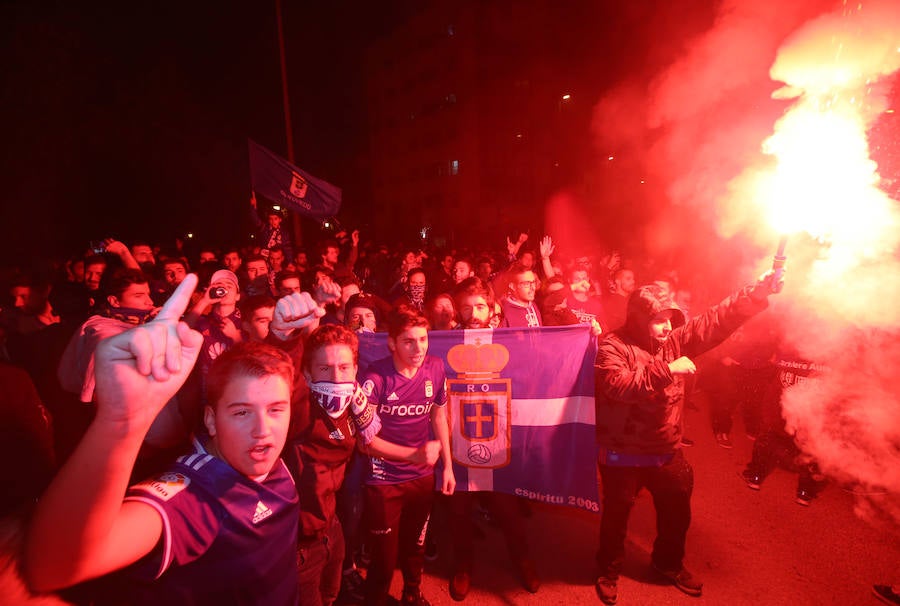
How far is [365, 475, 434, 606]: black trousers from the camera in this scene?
3.28 meters

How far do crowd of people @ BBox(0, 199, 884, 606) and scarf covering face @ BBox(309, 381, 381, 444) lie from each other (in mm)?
15

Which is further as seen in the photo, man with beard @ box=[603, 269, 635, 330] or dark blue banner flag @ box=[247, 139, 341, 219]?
dark blue banner flag @ box=[247, 139, 341, 219]

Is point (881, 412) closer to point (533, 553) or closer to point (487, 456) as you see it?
point (533, 553)

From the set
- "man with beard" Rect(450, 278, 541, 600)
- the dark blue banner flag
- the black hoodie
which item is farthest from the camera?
the dark blue banner flag

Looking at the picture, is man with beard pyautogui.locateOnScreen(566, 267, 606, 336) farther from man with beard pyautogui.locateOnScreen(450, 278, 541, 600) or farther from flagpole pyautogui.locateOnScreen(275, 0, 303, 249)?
flagpole pyautogui.locateOnScreen(275, 0, 303, 249)

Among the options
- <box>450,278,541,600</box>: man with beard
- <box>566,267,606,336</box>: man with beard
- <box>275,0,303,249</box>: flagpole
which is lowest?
<box>450,278,541,600</box>: man with beard

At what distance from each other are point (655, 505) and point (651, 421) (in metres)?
0.80

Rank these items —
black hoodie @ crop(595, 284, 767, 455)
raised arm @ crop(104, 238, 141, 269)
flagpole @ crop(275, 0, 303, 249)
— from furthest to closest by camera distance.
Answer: flagpole @ crop(275, 0, 303, 249), raised arm @ crop(104, 238, 141, 269), black hoodie @ crop(595, 284, 767, 455)

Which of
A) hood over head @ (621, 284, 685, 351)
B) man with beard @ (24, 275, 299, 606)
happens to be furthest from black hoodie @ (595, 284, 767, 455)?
man with beard @ (24, 275, 299, 606)

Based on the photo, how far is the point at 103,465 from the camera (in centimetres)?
111

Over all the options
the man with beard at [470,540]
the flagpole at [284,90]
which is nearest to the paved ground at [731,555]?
the man with beard at [470,540]

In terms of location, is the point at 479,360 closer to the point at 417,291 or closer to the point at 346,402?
the point at 346,402

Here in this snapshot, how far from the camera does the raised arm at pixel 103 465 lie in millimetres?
1073

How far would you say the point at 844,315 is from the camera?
5.25 meters
